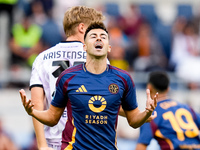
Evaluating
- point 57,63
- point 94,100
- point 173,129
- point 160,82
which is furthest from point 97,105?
point 160,82

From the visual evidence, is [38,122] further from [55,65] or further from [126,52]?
[126,52]

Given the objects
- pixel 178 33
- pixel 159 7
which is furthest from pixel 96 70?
pixel 159 7

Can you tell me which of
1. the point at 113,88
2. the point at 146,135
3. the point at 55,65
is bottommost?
the point at 146,135

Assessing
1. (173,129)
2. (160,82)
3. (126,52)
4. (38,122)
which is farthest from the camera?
(126,52)

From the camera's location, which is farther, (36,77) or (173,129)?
(173,129)

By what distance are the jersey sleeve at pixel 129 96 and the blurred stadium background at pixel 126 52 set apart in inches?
259

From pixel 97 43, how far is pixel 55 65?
0.88 meters

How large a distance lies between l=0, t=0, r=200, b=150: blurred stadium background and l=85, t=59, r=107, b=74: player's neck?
22.2 feet

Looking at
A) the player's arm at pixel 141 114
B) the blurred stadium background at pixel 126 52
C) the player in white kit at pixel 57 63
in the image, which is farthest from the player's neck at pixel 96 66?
the blurred stadium background at pixel 126 52

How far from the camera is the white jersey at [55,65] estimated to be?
5191 millimetres

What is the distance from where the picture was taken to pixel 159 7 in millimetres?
16656

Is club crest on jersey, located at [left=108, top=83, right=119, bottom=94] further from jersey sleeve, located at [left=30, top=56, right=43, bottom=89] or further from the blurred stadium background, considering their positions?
the blurred stadium background

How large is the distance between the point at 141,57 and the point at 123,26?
1.34m

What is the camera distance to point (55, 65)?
520cm
